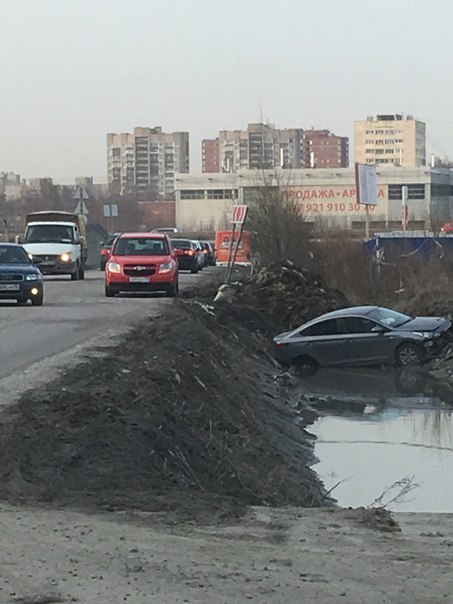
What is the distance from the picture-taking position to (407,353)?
104 ft

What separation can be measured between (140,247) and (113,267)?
1.79 metres

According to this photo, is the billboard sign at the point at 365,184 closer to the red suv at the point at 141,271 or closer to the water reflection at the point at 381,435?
the red suv at the point at 141,271

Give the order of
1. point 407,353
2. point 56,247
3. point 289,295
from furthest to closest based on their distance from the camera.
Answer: point 56,247 → point 289,295 → point 407,353

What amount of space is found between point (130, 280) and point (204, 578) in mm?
27976

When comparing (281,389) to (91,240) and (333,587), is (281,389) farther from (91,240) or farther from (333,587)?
(91,240)

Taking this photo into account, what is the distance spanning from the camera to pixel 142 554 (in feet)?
24.4

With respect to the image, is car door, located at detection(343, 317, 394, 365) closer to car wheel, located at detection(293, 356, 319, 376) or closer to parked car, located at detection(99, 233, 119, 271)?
car wheel, located at detection(293, 356, 319, 376)

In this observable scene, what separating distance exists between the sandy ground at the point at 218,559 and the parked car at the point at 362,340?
2279 cm

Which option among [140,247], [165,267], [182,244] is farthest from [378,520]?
[182,244]

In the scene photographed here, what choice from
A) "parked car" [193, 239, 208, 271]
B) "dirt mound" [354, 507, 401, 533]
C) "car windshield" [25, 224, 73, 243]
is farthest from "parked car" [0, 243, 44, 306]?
"parked car" [193, 239, 208, 271]

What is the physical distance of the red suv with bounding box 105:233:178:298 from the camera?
34.6 metres

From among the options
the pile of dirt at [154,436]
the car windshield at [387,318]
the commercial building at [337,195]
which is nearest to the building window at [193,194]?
the commercial building at [337,195]

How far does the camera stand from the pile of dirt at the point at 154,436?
10.1 metres

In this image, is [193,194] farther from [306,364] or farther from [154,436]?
[154,436]
